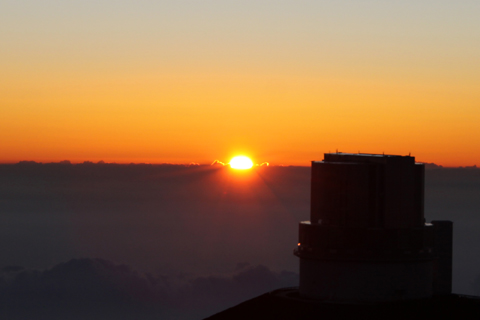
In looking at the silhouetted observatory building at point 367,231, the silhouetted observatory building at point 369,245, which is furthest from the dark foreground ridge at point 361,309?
the silhouetted observatory building at point 367,231

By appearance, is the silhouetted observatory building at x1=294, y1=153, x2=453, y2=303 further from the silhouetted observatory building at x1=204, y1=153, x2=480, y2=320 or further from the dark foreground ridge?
the dark foreground ridge

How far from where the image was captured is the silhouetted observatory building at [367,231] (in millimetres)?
54438

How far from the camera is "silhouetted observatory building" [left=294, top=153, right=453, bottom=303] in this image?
179ft

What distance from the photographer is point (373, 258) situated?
179 feet

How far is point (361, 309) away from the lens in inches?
2135

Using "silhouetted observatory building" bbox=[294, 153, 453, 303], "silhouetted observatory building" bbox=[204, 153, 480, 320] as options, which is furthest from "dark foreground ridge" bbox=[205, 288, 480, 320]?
"silhouetted observatory building" bbox=[294, 153, 453, 303]

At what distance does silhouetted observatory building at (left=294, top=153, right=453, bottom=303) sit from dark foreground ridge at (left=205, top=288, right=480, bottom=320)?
0.94 metres

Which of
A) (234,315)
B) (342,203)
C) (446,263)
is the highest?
(342,203)

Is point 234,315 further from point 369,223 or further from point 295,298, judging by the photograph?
point 369,223

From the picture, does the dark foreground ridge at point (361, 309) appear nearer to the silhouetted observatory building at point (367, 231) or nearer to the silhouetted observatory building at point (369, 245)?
the silhouetted observatory building at point (369, 245)

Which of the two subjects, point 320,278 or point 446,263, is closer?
point 320,278

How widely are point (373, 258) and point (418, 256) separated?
12.1ft

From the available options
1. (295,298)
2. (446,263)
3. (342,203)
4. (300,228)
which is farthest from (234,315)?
(446,263)

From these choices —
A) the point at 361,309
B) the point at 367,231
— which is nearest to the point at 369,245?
the point at 367,231
